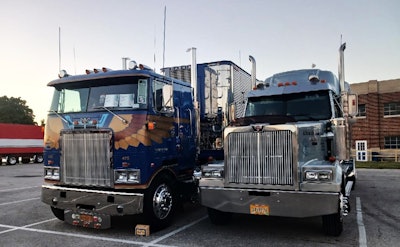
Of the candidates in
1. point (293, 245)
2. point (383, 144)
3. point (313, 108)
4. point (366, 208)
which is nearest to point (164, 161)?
point (293, 245)

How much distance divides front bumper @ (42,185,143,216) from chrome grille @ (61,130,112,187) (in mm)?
198

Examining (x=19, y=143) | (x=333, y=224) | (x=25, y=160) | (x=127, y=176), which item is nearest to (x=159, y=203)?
(x=127, y=176)

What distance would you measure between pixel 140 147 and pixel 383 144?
31.7 m

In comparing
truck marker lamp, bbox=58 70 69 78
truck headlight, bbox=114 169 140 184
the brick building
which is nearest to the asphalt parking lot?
truck headlight, bbox=114 169 140 184

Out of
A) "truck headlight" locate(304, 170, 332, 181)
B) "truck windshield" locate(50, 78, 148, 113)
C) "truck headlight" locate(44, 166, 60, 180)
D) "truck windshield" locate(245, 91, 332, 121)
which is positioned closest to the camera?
"truck headlight" locate(304, 170, 332, 181)

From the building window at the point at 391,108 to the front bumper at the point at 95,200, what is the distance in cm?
3219

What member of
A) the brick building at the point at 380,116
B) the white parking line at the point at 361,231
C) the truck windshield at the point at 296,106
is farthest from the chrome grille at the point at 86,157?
the brick building at the point at 380,116

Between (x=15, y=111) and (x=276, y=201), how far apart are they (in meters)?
70.4

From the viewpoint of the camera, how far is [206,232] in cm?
694

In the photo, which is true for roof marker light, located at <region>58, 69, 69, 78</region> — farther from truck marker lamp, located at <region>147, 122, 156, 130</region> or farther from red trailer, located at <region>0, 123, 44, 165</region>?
red trailer, located at <region>0, 123, 44, 165</region>

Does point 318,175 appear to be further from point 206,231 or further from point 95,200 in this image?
point 95,200

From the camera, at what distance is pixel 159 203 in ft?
22.9

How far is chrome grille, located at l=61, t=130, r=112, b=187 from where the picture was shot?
673cm

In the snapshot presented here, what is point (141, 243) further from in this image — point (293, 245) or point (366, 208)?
point (366, 208)
